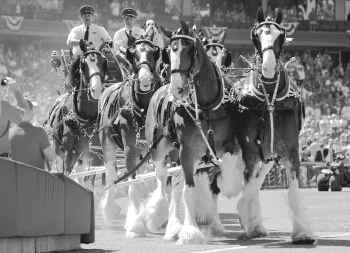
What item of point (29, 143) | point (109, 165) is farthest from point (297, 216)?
point (109, 165)

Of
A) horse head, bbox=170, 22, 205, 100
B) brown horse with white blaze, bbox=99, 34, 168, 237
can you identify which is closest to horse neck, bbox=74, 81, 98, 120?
brown horse with white blaze, bbox=99, 34, 168, 237

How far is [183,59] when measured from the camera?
37.8 feet

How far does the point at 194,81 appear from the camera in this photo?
1188 cm

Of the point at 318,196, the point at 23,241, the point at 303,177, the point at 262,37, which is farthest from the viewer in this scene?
the point at 303,177

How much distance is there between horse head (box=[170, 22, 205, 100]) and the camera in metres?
11.4

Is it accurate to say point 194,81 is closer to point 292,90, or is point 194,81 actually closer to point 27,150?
point 292,90

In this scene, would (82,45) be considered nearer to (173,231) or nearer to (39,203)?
(173,231)

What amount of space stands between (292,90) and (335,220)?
408cm

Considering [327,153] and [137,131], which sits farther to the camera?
[327,153]

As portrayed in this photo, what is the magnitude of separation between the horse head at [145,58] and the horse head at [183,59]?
2.02m

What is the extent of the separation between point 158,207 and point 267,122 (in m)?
2.46

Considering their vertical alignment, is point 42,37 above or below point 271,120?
above

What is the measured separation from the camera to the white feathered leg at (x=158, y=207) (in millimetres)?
13453

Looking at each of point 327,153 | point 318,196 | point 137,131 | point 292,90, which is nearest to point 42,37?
point 327,153
